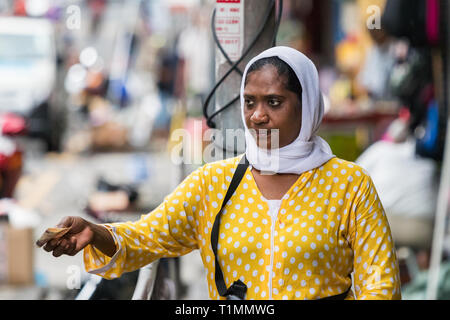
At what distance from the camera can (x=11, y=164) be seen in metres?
8.12

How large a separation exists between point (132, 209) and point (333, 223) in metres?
4.13

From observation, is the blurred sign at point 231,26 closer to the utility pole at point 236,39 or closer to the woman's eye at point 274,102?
the utility pole at point 236,39

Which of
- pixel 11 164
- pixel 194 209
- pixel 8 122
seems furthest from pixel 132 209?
pixel 194 209

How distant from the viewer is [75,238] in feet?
8.23

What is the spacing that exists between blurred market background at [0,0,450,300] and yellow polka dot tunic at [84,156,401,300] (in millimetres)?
666

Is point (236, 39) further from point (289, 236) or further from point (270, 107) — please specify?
point (289, 236)

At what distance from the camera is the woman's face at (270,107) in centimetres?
257

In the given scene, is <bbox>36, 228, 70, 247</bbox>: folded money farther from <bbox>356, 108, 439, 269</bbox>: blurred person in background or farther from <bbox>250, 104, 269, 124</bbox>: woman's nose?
<bbox>356, 108, 439, 269</bbox>: blurred person in background

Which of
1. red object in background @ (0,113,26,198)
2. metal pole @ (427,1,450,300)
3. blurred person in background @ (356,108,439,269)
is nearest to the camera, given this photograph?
metal pole @ (427,1,450,300)

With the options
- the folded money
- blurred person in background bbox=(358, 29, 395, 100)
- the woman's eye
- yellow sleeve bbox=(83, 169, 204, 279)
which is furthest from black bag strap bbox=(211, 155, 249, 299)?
blurred person in background bbox=(358, 29, 395, 100)

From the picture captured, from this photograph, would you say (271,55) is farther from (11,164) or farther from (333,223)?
(11,164)

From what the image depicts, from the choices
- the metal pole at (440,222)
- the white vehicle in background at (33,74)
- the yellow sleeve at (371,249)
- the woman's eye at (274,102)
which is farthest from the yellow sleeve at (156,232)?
the white vehicle in background at (33,74)

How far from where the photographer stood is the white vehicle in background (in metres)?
14.4
